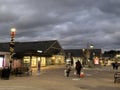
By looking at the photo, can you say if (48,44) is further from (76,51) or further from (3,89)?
(3,89)

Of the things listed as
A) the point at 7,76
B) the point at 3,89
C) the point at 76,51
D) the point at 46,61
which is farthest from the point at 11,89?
the point at 76,51

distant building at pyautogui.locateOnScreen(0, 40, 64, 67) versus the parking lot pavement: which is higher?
distant building at pyautogui.locateOnScreen(0, 40, 64, 67)

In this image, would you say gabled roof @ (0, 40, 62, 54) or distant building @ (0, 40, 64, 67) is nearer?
distant building @ (0, 40, 64, 67)

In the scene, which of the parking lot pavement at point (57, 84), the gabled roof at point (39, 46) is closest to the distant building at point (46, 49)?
the gabled roof at point (39, 46)

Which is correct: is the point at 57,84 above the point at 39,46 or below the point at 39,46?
below

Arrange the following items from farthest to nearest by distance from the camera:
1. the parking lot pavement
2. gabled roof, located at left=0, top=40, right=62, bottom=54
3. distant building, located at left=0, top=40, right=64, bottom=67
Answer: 1. gabled roof, located at left=0, top=40, right=62, bottom=54
2. distant building, located at left=0, top=40, right=64, bottom=67
3. the parking lot pavement

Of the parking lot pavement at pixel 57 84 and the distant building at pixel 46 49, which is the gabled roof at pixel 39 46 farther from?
the parking lot pavement at pixel 57 84

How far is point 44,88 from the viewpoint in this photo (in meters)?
18.7

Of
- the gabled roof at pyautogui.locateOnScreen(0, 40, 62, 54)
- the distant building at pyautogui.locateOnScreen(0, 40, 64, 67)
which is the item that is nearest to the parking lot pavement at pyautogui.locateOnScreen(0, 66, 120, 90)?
the distant building at pyautogui.locateOnScreen(0, 40, 64, 67)

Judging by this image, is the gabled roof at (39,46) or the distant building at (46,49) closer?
the distant building at (46,49)

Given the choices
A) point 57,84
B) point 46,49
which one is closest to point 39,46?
point 46,49

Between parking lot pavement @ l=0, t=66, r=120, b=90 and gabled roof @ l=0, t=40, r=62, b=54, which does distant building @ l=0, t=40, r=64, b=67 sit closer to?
gabled roof @ l=0, t=40, r=62, b=54

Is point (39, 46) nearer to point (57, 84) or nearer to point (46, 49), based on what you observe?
point (46, 49)

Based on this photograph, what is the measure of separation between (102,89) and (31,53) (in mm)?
37461
